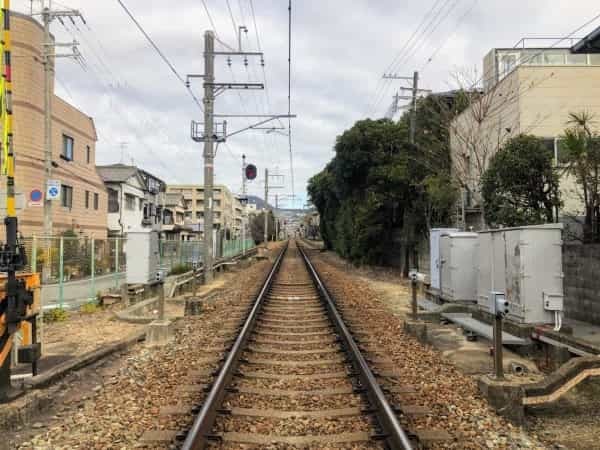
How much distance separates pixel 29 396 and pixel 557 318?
6687mm

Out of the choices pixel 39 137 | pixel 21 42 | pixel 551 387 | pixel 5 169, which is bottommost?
pixel 551 387

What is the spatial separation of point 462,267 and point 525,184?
10.0 ft

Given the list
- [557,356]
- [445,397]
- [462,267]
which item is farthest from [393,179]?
[445,397]

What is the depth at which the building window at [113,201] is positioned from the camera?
4112 centimetres

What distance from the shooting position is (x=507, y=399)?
480 cm

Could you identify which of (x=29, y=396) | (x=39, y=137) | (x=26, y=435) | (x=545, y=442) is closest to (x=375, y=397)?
(x=545, y=442)

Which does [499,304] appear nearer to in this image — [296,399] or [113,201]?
[296,399]

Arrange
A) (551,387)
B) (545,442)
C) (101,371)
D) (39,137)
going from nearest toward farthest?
(545,442) → (551,387) → (101,371) → (39,137)

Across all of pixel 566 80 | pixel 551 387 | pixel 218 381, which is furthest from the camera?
pixel 566 80

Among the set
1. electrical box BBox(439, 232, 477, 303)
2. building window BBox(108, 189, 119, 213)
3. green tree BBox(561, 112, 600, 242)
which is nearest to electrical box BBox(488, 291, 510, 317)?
electrical box BBox(439, 232, 477, 303)

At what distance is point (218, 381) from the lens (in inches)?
210

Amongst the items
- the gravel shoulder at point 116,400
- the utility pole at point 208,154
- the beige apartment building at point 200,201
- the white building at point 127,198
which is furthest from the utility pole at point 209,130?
the beige apartment building at point 200,201

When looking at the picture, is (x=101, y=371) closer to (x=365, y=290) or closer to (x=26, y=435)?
(x=26, y=435)

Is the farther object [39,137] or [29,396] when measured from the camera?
[39,137]
